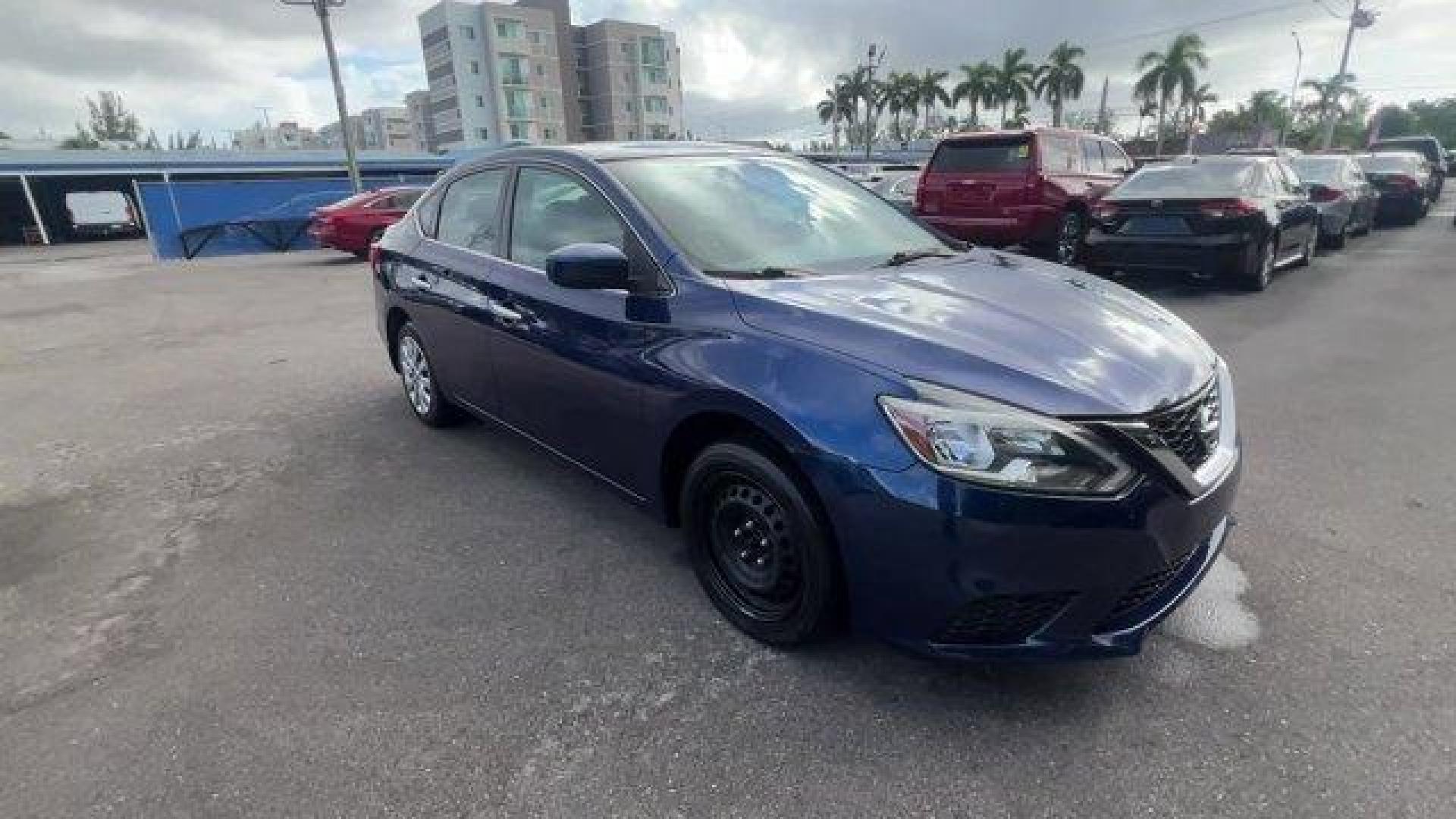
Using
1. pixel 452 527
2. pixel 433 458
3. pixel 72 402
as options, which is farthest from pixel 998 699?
pixel 72 402

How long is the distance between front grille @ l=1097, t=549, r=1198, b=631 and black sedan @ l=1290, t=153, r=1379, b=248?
1125 centimetres

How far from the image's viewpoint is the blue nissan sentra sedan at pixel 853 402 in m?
1.97

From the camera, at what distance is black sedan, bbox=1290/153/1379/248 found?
11164 millimetres

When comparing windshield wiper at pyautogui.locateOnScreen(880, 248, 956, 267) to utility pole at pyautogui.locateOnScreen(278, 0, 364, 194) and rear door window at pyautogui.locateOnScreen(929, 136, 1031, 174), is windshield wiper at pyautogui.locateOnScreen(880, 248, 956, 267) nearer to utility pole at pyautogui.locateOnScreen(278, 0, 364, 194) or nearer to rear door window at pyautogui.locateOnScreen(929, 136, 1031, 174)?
rear door window at pyautogui.locateOnScreen(929, 136, 1031, 174)

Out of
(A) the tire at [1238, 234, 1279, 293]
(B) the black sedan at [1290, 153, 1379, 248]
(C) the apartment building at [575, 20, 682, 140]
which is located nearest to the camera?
(A) the tire at [1238, 234, 1279, 293]

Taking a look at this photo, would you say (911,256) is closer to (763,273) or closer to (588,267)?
(763,273)

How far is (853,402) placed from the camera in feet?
6.91

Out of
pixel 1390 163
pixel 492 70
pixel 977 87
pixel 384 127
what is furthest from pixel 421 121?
pixel 1390 163

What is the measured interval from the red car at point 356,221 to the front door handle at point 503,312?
13.6 m

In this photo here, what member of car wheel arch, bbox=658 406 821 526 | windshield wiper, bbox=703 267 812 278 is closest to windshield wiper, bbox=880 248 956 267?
windshield wiper, bbox=703 267 812 278

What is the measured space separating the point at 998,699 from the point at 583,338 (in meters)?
1.93

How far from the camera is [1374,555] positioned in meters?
3.04

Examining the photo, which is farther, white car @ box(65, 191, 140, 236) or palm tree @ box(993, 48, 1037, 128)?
palm tree @ box(993, 48, 1037, 128)

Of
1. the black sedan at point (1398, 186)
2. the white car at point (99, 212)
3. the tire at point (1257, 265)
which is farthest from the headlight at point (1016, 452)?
the white car at point (99, 212)
